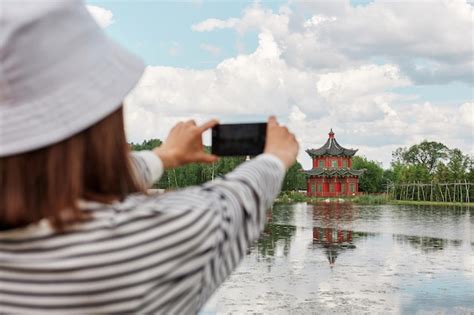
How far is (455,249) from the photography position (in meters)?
13.2

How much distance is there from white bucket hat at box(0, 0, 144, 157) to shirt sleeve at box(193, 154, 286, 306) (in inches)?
6.4

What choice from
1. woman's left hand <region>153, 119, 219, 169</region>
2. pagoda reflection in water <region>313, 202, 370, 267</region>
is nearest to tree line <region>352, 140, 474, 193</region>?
pagoda reflection in water <region>313, 202, 370, 267</region>

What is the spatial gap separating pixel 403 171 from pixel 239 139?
49230 mm

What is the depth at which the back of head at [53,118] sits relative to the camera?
68 centimetres

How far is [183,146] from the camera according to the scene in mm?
1036

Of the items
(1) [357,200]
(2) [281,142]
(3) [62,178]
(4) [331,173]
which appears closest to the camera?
(3) [62,178]

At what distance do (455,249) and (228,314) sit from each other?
771 centimetres

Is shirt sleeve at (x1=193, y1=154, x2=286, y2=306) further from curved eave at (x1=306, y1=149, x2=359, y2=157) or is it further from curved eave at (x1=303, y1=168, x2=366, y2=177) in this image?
curved eave at (x1=306, y1=149, x2=359, y2=157)

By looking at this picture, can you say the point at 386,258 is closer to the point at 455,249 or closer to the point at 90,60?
the point at 455,249

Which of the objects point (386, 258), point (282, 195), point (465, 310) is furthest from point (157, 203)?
point (282, 195)

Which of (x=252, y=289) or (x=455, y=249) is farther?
(x=455, y=249)

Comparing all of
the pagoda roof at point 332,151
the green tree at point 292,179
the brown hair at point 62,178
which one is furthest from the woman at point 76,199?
the pagoda roof at point 332,151

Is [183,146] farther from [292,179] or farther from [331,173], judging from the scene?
[292,179]

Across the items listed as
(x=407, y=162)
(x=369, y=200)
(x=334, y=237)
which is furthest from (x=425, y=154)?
(x=334, y=237)
